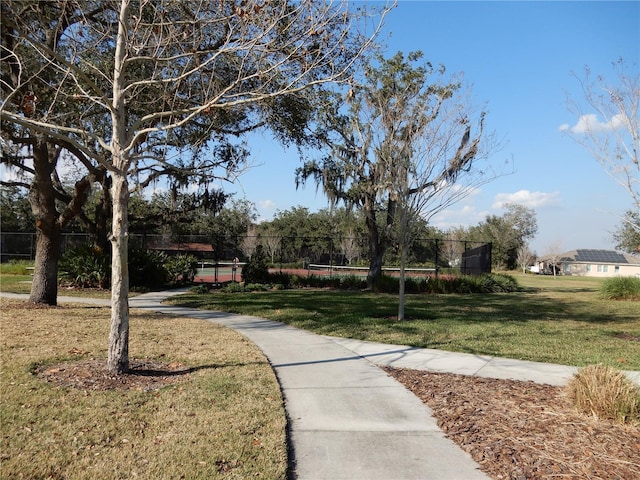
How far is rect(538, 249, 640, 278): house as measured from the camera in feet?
265

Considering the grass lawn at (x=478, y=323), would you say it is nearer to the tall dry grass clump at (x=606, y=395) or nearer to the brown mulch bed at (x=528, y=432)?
the brown mulch bed at (x=528, y=432)

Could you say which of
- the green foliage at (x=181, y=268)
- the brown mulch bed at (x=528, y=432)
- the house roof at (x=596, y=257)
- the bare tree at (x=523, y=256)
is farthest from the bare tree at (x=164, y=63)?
the house roof at (x=596, y=257)

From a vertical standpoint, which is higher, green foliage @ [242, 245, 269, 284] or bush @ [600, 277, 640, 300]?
green foliage @ [242, 245, 269, 284]

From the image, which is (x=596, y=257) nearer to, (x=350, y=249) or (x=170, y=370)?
(x=350, y=249)

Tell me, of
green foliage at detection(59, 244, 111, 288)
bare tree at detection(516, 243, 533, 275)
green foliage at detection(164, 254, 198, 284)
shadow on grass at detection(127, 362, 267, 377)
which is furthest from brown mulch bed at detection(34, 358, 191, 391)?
bare tree at detection(516, 243, 533, 275)

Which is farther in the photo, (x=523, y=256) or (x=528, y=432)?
(x=523, y=256)

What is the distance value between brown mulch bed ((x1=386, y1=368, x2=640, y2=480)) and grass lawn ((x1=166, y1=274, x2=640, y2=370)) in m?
2.48

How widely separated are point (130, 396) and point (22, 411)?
1014mm

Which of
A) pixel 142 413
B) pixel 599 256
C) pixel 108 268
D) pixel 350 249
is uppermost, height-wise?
pixel 599 256

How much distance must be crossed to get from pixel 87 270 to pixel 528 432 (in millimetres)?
17060

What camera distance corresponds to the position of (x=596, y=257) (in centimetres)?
8500

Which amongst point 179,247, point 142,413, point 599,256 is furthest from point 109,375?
point 599,256

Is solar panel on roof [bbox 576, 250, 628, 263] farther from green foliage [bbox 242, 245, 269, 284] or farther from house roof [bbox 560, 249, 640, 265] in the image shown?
green foliage [bbox 242, 245, 269, 284]

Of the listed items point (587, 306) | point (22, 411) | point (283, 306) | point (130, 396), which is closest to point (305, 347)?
point (130, 396)
